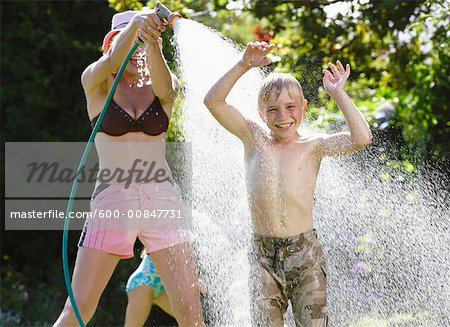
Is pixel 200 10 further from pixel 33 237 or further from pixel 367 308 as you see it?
pixel 33 237

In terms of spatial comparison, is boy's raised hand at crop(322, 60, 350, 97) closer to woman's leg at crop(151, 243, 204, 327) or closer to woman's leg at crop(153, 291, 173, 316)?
woman's leg at crop(151, 243, 204, 327)

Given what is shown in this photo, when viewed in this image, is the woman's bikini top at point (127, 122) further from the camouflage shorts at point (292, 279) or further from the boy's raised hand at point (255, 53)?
the camouflage shorts at point (292, 279)

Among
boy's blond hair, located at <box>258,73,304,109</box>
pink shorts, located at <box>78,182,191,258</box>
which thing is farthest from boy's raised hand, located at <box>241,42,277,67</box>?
pink shorts, located at <box>78,182,191,258</box>

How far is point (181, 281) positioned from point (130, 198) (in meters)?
0.37

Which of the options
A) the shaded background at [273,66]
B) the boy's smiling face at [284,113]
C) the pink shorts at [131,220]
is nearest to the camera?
the boy's smiling face at [284,113]

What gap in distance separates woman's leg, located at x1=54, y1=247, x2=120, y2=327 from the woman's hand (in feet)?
2.70

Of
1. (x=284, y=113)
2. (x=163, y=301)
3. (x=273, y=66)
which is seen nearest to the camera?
(x=284, y=113)

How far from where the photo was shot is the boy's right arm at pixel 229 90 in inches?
113

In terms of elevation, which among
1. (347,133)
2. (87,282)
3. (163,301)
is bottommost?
(163,301)

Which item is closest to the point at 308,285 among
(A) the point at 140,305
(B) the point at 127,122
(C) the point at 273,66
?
(B) the point at 127,122

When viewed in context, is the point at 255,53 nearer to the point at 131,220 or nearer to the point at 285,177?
the point at 285,177

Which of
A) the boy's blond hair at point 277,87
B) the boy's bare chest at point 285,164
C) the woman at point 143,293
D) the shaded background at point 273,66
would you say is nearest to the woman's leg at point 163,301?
the woman at point 143,293

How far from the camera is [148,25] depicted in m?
2.90

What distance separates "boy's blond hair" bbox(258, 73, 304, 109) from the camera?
9.73 ft
